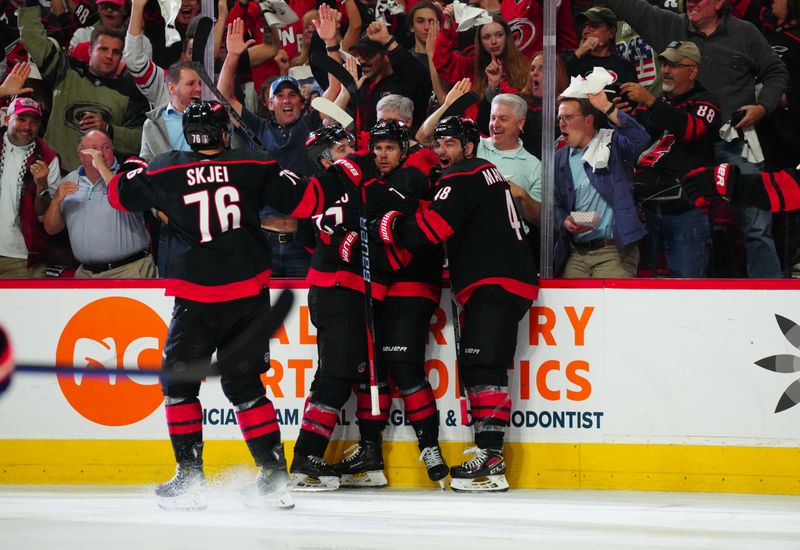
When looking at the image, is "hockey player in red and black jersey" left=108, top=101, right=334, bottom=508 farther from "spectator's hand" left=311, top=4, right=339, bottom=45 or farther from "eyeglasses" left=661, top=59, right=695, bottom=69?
"eyeglasses" left=661, top=59, right=695, bottom=69

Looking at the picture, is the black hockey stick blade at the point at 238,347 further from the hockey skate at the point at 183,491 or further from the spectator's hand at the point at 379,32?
the spectator's hand at the point at 379,32

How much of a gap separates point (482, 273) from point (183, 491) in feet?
4.90

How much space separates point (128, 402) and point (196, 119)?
138 cm

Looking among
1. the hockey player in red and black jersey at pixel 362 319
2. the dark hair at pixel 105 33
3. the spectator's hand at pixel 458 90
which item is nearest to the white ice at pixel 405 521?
the hockey player in red and black jersey at pixel 362 319

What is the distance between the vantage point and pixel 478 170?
495cm

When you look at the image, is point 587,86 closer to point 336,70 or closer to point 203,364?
point 336,70

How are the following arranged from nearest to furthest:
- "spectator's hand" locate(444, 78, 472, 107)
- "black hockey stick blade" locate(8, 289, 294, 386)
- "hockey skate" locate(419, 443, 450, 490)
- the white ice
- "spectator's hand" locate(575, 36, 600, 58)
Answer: "black hockey stick blade" locate(8, 289, 294, 386), the white ice, "hockey skate" locate(419, 443, 450, 490), "spectator's hand" locate(575, 36, 600, 58), "spectator's hand" locate(444, 78, 472, 107)

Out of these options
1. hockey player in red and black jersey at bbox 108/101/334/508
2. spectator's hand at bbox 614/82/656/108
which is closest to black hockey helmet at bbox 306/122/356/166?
hockey player in red and black jersey at bbox 108/101/334/508

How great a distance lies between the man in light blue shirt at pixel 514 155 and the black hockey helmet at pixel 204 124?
4.01 ft

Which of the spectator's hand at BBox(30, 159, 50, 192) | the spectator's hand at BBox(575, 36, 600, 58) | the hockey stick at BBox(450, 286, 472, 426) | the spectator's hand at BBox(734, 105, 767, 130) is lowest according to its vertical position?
the hockey stick at BBox(450, 286, 472, 426)

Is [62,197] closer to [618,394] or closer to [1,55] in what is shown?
[1,55]

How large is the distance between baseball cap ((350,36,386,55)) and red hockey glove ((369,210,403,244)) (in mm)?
874

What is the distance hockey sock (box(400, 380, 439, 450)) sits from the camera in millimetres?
4996

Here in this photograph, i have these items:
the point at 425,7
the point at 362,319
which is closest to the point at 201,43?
the point at 425,7
